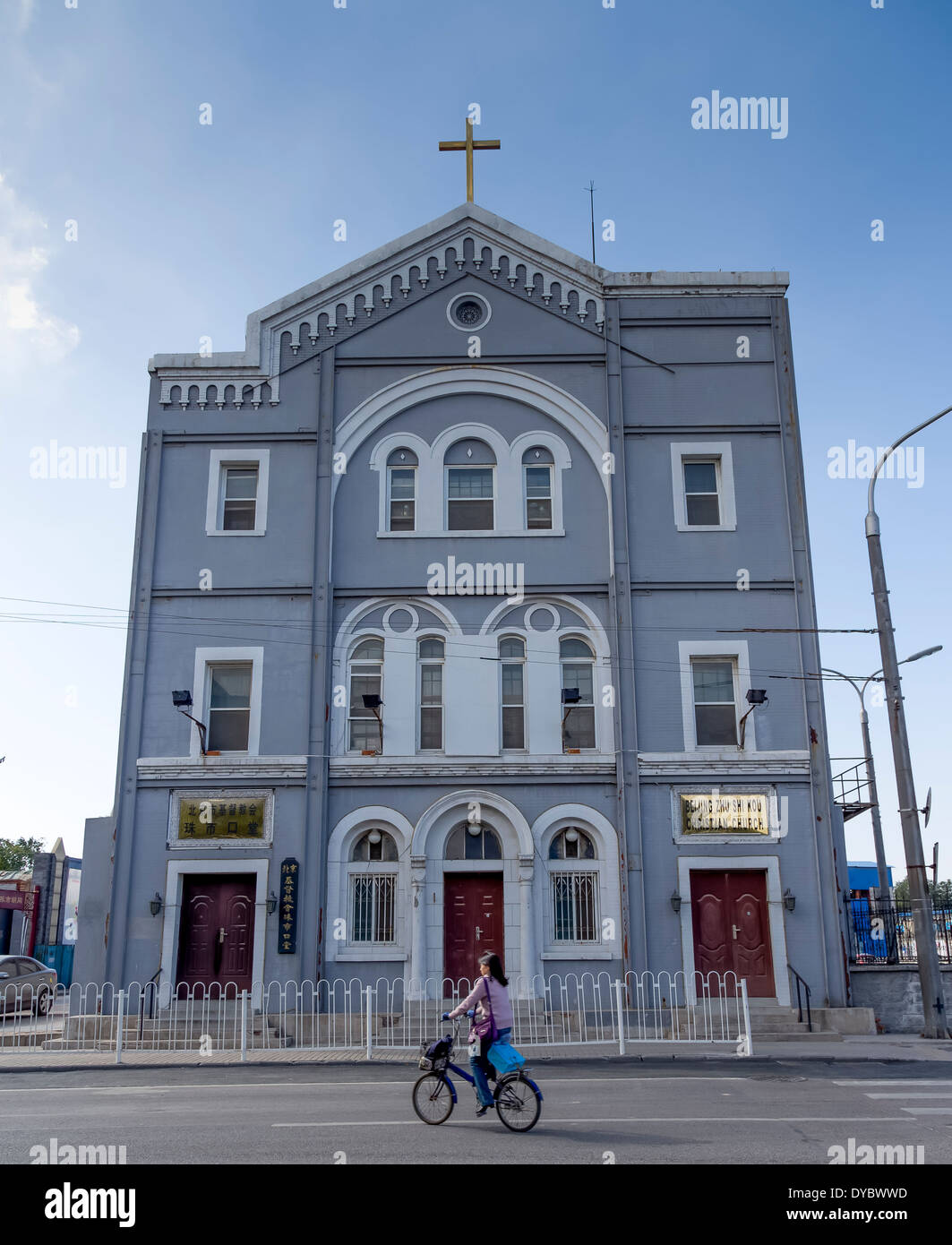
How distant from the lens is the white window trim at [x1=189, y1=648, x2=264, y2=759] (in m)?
21.6

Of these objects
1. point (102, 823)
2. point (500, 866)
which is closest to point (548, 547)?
point (500, 866)

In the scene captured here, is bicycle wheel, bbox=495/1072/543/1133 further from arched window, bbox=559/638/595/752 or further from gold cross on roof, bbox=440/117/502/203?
gold cross on roof, bbox=440/117/502/203

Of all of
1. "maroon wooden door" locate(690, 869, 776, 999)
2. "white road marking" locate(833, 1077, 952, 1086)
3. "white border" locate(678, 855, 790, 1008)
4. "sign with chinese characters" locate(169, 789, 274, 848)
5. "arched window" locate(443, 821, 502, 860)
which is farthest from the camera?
"arched window" locate(443, 821, 502, 860)

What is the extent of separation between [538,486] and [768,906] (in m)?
9.09

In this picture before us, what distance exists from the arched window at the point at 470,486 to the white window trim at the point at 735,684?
4592 millimetres

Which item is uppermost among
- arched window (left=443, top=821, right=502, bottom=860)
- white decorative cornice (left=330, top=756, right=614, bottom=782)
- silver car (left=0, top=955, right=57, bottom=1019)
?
white decorative cornice (left=330, top=756, right=614, bottom=782)

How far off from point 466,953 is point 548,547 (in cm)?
778

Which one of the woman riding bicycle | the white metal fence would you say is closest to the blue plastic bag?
the woman riding bicycle

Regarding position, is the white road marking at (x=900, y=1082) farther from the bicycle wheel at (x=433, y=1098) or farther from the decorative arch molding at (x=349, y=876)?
the decorative arch molding at (x=349, y=876)

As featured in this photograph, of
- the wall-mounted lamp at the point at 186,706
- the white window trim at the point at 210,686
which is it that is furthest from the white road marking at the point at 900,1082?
the wall-mounted lamp at the point at 186,706

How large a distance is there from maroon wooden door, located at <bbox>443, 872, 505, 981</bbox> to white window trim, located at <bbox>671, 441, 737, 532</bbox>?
25.5ft
